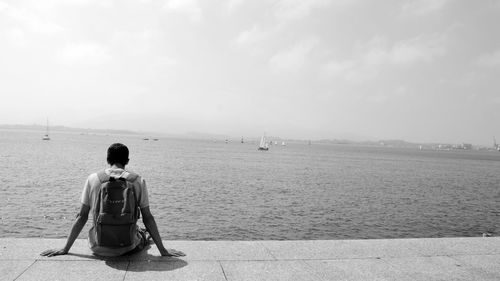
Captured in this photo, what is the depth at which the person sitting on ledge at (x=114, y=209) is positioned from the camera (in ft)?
16.9

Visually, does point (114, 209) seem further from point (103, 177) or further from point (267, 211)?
point (267, 211)

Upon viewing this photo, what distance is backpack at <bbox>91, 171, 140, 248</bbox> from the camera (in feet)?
A: 16.8

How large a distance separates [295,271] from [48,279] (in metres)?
3.05

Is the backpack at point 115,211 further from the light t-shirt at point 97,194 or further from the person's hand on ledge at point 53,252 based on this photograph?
the person's hand on ledge at point 53,252

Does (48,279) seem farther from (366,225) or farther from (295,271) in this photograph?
(366,225)

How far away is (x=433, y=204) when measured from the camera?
95.5 ft

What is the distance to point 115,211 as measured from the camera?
5152mm

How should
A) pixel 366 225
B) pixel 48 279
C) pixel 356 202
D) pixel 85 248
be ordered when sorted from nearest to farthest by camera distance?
pixel 48 279 → pixel 85 248 → pixel 366 225 → pixel 356 202

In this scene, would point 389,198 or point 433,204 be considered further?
point 389,198

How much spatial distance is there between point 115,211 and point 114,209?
30mm

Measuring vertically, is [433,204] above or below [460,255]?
below

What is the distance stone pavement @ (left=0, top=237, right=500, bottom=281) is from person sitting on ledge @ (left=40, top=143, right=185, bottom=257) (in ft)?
0.57

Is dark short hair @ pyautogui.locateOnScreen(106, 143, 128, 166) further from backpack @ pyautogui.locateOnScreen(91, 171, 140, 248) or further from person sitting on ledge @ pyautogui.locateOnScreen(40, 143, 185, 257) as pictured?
backpack @ pyautogui.locateOnScreen(91, 171, 140, 248)

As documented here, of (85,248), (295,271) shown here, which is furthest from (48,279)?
(295,271)
